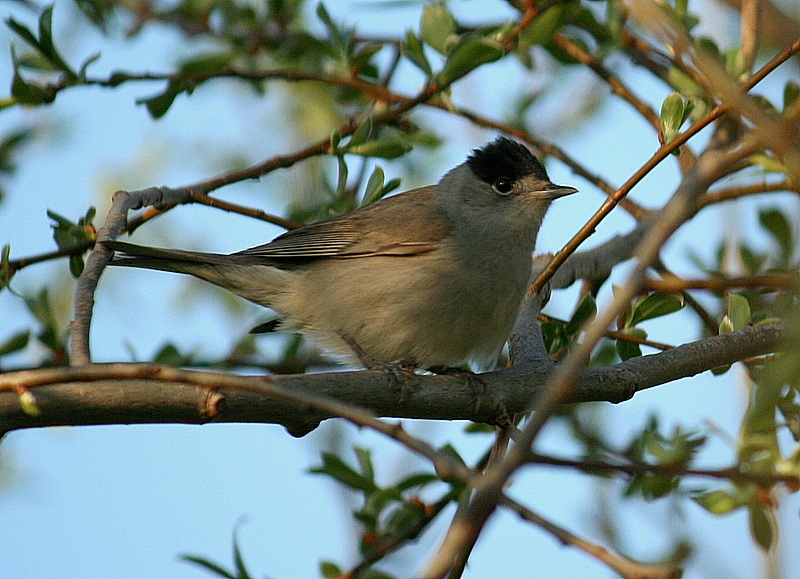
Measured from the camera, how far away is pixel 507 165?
5.09 meters

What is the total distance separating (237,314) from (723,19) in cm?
340

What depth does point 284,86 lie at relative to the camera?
6.49 metres

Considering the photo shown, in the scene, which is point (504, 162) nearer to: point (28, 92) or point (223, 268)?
point (223, 268)

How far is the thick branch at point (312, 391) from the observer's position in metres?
2.16

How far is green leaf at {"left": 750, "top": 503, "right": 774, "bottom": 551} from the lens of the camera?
2.54 metres

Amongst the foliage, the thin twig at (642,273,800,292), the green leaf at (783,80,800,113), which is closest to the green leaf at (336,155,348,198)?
the foliage

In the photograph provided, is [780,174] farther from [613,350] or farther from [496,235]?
[496,235]

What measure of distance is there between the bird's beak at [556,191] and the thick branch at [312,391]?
5.63 ft

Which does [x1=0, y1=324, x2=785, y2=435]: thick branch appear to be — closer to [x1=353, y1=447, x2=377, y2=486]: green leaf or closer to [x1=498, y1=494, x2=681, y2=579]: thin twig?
[x1=353, y1=447, x2=377, y2=486]: green leaf

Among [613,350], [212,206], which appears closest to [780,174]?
[613,350]

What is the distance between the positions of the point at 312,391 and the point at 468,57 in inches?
67.6

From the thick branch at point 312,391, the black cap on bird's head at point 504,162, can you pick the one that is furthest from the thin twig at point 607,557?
the black cap on bird's head at point 504,162

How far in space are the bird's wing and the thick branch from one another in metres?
1.63

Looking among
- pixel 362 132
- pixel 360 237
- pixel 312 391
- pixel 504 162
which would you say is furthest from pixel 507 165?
pixel 312 391
